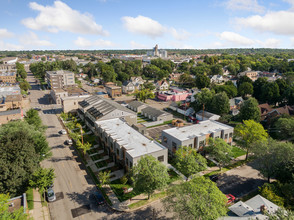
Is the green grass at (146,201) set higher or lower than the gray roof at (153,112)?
lower

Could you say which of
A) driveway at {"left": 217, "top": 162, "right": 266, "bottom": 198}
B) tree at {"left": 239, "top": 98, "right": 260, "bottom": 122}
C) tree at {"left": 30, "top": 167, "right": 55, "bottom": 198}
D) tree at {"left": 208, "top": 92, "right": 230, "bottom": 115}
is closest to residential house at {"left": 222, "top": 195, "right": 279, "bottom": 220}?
driveway at {"left": 217, "top": 162, "right": 266, "bottom": 198}

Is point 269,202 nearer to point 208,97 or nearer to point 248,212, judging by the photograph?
point 248,212

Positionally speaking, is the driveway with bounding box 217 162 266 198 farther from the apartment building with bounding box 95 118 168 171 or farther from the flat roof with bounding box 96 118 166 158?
the flat roof with bounding box 96 118 166 158

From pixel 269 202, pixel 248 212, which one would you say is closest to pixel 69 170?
pixel 248 212

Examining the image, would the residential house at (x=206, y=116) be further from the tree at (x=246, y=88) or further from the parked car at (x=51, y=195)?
the parked car at (x=51, y=195)

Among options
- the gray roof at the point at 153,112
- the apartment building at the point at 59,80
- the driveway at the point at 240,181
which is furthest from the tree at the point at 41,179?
the apartment building at the point at 59,80

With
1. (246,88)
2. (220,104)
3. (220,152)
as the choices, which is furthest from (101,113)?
(246,88)
